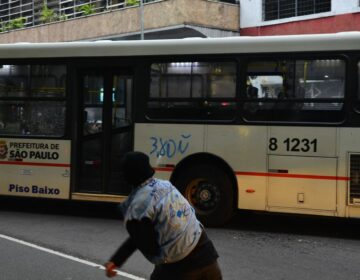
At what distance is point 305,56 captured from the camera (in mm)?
8086

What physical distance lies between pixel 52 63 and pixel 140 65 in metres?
1.59

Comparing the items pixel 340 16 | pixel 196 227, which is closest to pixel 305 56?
pixel 196 227

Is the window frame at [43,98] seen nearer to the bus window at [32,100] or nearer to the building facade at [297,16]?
the bus window at [32,100]

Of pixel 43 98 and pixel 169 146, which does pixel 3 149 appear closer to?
pixel 43 98

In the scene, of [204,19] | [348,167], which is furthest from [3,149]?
[204,19]

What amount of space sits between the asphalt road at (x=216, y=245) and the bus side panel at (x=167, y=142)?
116 cm

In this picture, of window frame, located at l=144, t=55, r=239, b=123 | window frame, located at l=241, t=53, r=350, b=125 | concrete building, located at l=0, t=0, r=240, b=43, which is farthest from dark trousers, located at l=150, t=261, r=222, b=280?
concrete building, located at l=0, t=0, r=240, b=43

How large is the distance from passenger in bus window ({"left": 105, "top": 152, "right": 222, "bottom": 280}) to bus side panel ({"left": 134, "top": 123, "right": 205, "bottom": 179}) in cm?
507

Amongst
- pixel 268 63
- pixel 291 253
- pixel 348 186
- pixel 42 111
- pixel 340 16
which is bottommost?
pixel 291 253

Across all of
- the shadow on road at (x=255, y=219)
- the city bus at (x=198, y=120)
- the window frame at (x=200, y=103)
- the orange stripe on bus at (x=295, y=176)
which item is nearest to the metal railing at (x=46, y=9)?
the shadow on road at (x=255, y=219)

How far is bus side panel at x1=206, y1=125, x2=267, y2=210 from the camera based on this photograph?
827cm

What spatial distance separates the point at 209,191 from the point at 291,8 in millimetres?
13741

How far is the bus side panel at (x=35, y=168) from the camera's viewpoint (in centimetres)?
938

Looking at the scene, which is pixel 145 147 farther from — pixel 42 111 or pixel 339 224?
pixel 339 224
